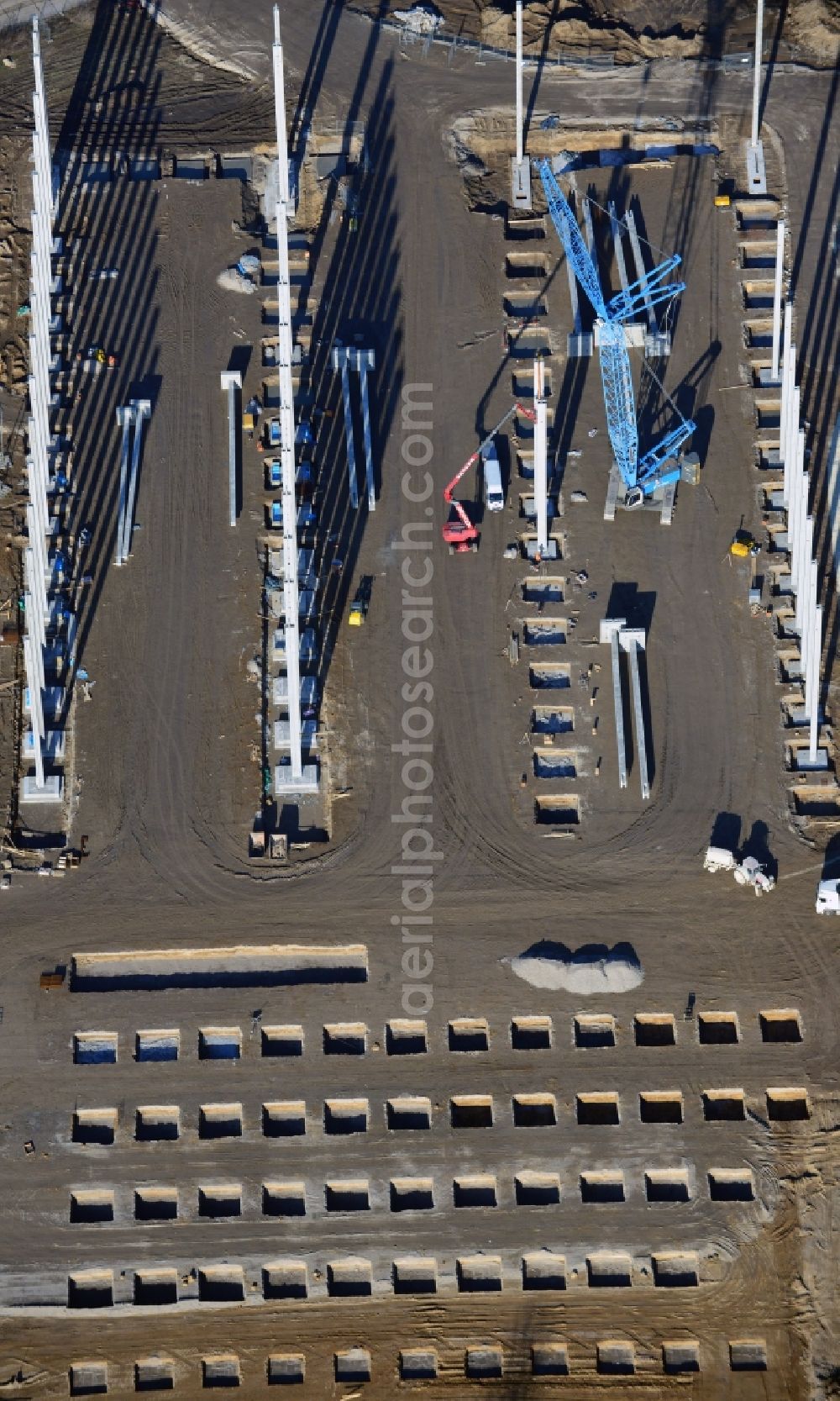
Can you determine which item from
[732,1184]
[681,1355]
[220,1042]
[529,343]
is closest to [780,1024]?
[732,1184]

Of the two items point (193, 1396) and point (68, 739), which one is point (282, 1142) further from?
point (68, 739)

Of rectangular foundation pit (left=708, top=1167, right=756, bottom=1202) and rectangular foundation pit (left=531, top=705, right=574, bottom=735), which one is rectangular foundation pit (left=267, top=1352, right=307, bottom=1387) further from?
rectangular foundation pit (left=531, top=705, right=574, bottom=735)

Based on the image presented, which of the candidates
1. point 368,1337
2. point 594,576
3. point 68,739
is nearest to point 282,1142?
point 368,1337

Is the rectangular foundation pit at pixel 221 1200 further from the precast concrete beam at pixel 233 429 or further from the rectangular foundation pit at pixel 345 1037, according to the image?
the precast concrete beam at pixel 233 429

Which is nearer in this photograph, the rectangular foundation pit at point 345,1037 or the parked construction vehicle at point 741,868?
the rectangular foundation pit at point 345,1037

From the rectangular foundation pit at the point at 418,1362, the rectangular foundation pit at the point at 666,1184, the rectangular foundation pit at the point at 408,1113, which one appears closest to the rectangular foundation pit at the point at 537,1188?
the rectangular foundation pit at the point at 666,1184

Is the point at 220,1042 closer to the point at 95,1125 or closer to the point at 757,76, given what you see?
the point at 95,1125

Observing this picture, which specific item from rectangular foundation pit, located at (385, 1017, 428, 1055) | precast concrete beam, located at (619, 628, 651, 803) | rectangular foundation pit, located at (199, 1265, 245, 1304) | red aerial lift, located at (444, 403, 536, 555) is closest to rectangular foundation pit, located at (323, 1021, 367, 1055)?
Result: rectangular foundation pit, located at (385, 1017, 428, 1055)
